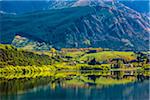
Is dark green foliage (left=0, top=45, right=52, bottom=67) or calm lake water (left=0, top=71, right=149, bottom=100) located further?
dark green foliage (left=0, top=45, right=52, bottom=67)

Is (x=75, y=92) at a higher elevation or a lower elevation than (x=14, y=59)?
lower

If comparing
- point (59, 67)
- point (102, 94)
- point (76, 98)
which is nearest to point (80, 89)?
point (102, 94)

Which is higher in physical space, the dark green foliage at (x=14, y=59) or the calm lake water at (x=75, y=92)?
the dark green foliage at (x=14, y=59)

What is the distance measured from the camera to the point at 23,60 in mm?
181500

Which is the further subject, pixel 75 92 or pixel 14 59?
pixel 14 59

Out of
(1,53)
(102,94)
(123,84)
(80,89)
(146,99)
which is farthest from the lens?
(1,53)

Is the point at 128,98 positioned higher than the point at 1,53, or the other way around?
the point at 1,53

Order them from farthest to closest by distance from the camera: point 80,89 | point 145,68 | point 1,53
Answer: point 145,68 < point 1,53 < point 80,89

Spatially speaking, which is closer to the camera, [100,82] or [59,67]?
[100,82]

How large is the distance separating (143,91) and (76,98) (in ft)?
67.8

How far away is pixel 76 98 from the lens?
8550cm

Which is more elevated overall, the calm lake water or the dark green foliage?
the dark green foliage

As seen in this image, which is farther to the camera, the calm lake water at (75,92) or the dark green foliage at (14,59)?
the dark green foliage at (14,59)

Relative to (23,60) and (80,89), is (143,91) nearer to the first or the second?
(80,89)
